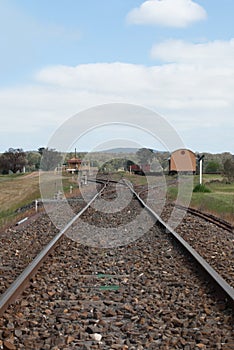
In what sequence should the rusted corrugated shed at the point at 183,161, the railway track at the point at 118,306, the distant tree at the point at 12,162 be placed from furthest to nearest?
the distant tree at the point at 12,162
the rusted corrugated shed at the point at 183,161
the railway track at the point at 118,306

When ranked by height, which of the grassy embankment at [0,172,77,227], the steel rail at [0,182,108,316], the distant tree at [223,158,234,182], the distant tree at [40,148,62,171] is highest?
the distant tree at [40,148,62,171]

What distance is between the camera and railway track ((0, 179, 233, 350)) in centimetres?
482

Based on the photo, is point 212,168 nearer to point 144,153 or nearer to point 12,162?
point 144,153

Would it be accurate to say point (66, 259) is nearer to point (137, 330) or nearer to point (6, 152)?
point (137, 330)

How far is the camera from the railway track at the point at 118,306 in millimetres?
4816

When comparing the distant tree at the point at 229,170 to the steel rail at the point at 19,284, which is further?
the distant tree at the point at 229,170

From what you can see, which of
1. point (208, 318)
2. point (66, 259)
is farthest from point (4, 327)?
point (66, 259)

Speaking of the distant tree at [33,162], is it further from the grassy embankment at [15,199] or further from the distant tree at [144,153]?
the grassy embankment at [15,199]

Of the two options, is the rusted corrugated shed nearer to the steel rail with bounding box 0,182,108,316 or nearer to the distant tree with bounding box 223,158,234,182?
the distant tree with bounding box 223,158,234,182

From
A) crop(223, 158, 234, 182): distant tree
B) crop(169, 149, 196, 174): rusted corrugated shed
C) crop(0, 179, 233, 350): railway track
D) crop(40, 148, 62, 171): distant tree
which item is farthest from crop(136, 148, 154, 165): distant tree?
crop(0, 179, 233, 350): railway track

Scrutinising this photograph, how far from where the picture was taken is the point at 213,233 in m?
12.1

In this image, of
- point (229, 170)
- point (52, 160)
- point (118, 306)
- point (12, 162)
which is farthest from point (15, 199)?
point (12, 162)

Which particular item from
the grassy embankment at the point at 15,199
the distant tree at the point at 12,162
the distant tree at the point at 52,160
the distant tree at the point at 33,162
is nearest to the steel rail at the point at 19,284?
the grassy embankment at the point at 15,199

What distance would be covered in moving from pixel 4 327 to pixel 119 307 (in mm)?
1339
